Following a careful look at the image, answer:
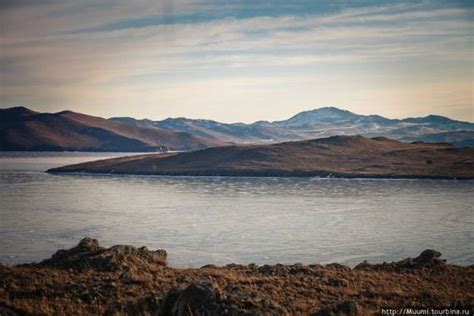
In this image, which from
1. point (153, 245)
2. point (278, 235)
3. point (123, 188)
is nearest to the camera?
point (153, 245)

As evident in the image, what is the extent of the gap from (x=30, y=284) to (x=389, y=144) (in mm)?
127414

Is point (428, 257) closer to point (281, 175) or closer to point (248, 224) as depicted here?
point (248, 224)

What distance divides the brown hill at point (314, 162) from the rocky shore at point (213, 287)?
73.1 metres

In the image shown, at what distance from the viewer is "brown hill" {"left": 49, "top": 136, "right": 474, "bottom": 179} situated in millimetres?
97125

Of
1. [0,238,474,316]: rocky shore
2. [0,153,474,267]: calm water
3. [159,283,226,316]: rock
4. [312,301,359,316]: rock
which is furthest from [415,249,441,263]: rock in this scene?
[159,283,226,316]: rock

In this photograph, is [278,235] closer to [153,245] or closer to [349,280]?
[153,245]

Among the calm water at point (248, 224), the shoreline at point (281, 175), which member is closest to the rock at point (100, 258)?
the calm water at point (248, 224)

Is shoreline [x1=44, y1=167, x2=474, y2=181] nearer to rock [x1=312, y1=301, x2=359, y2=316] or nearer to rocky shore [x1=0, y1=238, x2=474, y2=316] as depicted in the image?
rocky shore [x1=0, y1=238, x2=474, y2=316]

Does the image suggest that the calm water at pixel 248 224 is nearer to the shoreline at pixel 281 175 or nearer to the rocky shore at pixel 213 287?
the rocky shore at pixel 213 287

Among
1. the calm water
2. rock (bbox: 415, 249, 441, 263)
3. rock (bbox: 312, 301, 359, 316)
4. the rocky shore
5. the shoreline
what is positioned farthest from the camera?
the shoreline

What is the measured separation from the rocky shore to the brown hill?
73.1m

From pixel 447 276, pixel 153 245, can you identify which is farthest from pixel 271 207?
pixel 447 276

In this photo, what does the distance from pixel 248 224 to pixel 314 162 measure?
243 ft

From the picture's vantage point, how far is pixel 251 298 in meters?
13.7
